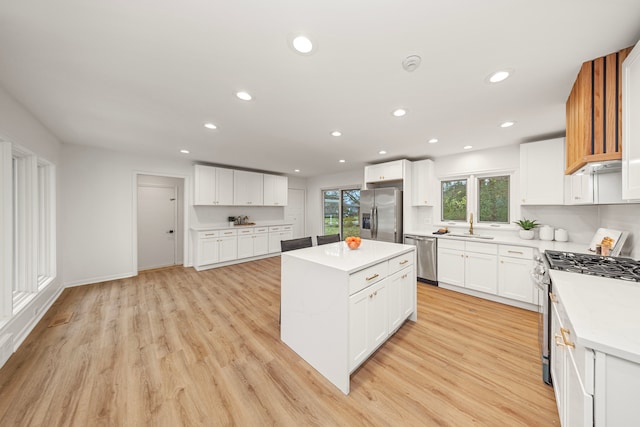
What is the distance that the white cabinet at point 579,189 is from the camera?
2.18 m

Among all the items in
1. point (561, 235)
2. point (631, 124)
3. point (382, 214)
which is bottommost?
point (561, 235)

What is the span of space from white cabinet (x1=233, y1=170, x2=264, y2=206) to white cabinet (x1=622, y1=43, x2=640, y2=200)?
5.46 m

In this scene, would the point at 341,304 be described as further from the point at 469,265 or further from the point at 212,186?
the point at 212,186

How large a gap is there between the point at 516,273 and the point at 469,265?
0.53m

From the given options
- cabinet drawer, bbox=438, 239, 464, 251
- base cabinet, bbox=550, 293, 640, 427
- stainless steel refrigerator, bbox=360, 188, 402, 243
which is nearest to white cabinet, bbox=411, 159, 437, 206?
stainless steel refrigerator, bbox=360, 188, 402, 243

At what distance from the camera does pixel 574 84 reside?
1.71 meters

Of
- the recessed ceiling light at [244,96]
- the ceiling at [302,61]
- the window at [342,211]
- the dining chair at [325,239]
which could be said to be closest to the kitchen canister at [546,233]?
the ceiling at [302,61]

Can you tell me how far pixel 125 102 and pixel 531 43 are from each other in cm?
330

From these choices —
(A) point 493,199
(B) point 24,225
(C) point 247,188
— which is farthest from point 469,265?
(B) point 24,225

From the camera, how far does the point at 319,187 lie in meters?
6.66

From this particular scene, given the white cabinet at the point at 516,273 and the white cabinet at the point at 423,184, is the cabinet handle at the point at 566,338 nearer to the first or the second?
the white cabinet at the point at 516,273

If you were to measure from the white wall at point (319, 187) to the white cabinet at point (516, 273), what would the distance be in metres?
3.43

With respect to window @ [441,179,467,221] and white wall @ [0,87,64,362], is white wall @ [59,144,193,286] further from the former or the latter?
window @ [441,179,467,221]

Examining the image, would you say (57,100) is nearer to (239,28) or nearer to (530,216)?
(239,28)
